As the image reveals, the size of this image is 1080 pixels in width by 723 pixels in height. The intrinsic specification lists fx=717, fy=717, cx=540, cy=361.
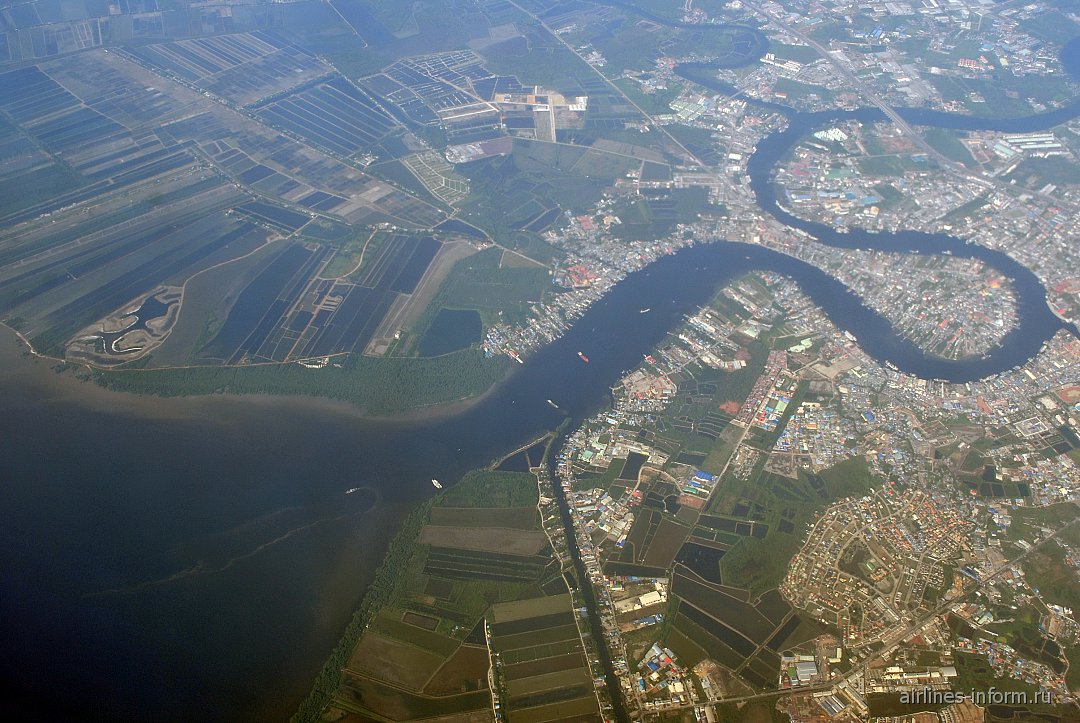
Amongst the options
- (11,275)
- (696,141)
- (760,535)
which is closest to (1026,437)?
(760,535)

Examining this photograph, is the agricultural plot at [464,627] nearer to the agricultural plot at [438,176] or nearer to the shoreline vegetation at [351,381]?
the shoreline vegetation at [351,381]

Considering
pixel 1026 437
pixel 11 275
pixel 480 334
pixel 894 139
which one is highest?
pixel 894 139

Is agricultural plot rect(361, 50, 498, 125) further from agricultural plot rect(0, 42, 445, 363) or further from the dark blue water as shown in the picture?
the dark blue water

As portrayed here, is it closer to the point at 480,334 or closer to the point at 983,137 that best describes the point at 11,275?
the point at 480,334

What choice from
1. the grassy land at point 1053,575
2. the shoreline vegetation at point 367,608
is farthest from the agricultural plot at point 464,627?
the grassy land at point 1053,575

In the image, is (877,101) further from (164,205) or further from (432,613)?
(164,205)

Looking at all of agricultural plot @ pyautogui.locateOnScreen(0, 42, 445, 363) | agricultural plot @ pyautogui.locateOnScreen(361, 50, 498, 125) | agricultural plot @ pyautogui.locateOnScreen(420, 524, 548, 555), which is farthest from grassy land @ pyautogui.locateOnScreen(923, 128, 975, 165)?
agricultural plot @ pyautogui.locateOnScreen(420, 524, 548, 555)

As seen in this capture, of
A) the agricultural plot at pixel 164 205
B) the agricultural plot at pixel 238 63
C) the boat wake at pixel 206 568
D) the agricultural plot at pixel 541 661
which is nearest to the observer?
the agricultural plot at pixel 541 661
